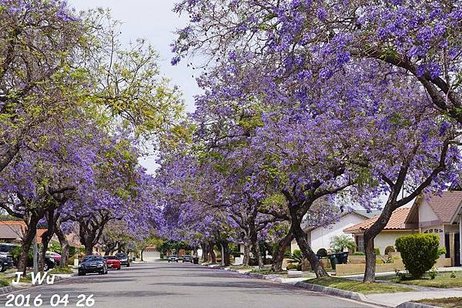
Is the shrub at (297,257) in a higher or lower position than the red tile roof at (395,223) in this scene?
lower

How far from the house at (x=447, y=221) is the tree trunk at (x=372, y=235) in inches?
615

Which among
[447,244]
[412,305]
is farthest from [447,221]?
[412,305]

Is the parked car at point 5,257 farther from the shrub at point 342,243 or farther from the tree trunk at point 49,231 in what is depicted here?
the shrub at point 342,243

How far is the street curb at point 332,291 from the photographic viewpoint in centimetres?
2564

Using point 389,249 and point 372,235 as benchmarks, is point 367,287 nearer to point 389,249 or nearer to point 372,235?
point 372,235

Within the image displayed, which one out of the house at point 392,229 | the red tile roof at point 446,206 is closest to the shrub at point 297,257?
the house at point 392,229

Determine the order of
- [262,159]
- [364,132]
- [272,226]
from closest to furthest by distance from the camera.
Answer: [364,132]
[262,159]
[272,226]

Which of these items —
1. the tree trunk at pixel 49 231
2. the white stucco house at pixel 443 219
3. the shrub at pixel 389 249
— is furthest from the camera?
the shrub at pixel 389 249

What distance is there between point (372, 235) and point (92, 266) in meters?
29.4

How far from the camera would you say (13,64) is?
24.5 metres

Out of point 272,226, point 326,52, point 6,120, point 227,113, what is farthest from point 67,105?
point 272,226

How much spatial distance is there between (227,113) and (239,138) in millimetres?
1331

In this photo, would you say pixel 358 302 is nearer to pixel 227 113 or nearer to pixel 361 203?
pixel 227 113

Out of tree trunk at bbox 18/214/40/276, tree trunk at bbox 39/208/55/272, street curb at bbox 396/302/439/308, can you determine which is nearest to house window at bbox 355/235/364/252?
tree trunk at bbox 39/208/55/272
